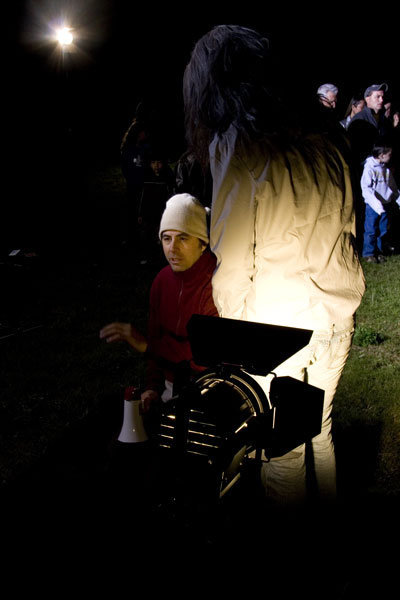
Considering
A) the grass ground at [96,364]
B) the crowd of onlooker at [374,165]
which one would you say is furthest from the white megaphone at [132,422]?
the crowd of onlooker at [374,165]

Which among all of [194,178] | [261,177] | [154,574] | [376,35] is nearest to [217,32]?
[261,177]

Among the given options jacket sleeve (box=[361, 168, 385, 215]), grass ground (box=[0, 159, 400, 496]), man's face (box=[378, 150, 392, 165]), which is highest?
man's face (box=[378, 150, 392, 165])

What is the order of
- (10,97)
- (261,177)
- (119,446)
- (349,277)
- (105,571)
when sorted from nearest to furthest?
1. (261,177)
2. (349,277)
3. (105,571)
4. (119,446)
5. (10,97)

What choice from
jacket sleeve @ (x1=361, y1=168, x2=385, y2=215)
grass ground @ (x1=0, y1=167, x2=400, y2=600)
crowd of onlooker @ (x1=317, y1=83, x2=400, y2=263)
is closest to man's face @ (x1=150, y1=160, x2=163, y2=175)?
grass ground @ (x1=0, y1=167, x2=400, y2=600)

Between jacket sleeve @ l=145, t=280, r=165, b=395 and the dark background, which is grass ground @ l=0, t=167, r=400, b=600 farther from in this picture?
the dark background

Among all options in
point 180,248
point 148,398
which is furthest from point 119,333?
point 180,248

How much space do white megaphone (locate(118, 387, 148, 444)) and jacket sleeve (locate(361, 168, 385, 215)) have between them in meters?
6.10

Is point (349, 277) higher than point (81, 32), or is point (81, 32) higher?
point (81, 32)

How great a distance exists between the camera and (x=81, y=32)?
22.2 m

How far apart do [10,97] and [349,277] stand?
55.0 ft

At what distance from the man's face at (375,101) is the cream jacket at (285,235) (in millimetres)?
6649

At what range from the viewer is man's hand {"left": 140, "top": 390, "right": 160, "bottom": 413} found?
280 centimetres

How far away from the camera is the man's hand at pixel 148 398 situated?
110 inches

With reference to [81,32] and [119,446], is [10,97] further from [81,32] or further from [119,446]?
[119,446]
